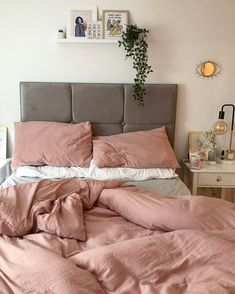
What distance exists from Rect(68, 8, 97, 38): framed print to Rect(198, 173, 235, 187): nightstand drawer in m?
1.57

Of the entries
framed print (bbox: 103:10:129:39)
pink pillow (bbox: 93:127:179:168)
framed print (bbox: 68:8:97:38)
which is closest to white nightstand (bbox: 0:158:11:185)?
pink pillow (bbox: 93:127:179:168)

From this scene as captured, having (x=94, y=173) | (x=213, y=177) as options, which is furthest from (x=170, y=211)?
(x=213, y=177)

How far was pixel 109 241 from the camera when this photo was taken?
1.47m

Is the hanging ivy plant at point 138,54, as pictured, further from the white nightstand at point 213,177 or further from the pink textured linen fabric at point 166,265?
the pink textured linen fabric at point 166,265

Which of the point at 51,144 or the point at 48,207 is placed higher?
the point at 51,144

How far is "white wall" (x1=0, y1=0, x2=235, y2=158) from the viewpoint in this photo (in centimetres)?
273

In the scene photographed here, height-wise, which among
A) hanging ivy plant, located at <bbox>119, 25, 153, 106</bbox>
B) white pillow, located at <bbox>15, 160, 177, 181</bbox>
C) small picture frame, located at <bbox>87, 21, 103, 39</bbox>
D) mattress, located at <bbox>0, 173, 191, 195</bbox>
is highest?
small picture frame, located at <bbox>87, 21, 103, 39</bbox>

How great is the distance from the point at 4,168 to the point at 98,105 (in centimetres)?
98

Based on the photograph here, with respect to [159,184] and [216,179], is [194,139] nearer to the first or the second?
[216,179]

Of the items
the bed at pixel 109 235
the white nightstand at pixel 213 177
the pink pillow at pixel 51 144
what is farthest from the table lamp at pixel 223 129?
the pink pillow at pixel 51 144

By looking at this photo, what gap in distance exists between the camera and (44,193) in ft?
5.63

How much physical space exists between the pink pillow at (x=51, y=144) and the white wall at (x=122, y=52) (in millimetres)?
405

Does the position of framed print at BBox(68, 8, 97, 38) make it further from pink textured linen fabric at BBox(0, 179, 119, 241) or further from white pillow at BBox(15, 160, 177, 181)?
pink textured linen fabric at BBox(0, 179, 119, 241)

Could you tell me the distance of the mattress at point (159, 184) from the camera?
7.18 feet
